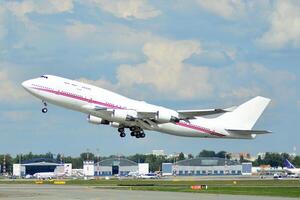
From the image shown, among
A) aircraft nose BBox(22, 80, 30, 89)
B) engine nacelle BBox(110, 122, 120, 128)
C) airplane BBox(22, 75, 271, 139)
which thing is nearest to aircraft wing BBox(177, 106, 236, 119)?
airplane BBox(22, 75, 271, 139)

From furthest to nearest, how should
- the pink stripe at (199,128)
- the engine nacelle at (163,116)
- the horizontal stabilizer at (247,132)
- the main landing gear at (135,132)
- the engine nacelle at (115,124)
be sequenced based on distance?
the pink stripe at (199,128), the horizontal stabilizer at (247,132), the main landing gear at (135,132), the engine nacelle at (115,124), the engine nacelle at (163,116)

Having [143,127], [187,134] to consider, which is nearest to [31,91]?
[143,127]

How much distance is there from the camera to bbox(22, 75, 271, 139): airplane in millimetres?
80062

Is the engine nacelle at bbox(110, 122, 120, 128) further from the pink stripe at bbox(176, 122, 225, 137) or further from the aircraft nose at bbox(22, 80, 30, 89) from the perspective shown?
the aircraft nose at bbox(22, 80, 30, 89)

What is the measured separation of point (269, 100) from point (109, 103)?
94.4 feet

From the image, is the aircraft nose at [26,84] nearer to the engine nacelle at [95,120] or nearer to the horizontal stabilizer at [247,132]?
the engine nacelle at [95,120]

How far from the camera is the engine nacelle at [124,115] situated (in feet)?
270

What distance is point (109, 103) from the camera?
8312 centimetres

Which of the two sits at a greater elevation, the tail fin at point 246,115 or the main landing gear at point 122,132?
the tail fin at point 246,115

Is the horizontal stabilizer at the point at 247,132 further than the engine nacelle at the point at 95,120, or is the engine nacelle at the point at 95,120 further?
the horizontal stabilizer at the point at 247,132

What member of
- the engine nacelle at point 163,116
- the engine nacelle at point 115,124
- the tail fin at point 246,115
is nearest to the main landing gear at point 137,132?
the engine nacelle at point 115,124

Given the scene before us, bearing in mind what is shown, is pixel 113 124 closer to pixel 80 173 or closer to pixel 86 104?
pixel 86 104

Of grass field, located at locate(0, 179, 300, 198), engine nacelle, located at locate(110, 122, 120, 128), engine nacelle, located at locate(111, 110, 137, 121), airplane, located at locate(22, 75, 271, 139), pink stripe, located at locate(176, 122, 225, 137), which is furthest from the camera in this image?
pink stripe, located at locate(176, 122, 225, 137)

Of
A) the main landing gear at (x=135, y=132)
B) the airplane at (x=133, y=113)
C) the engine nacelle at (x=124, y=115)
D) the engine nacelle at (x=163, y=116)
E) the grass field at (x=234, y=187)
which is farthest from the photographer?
the main landing gear at (x=135, y=132)
